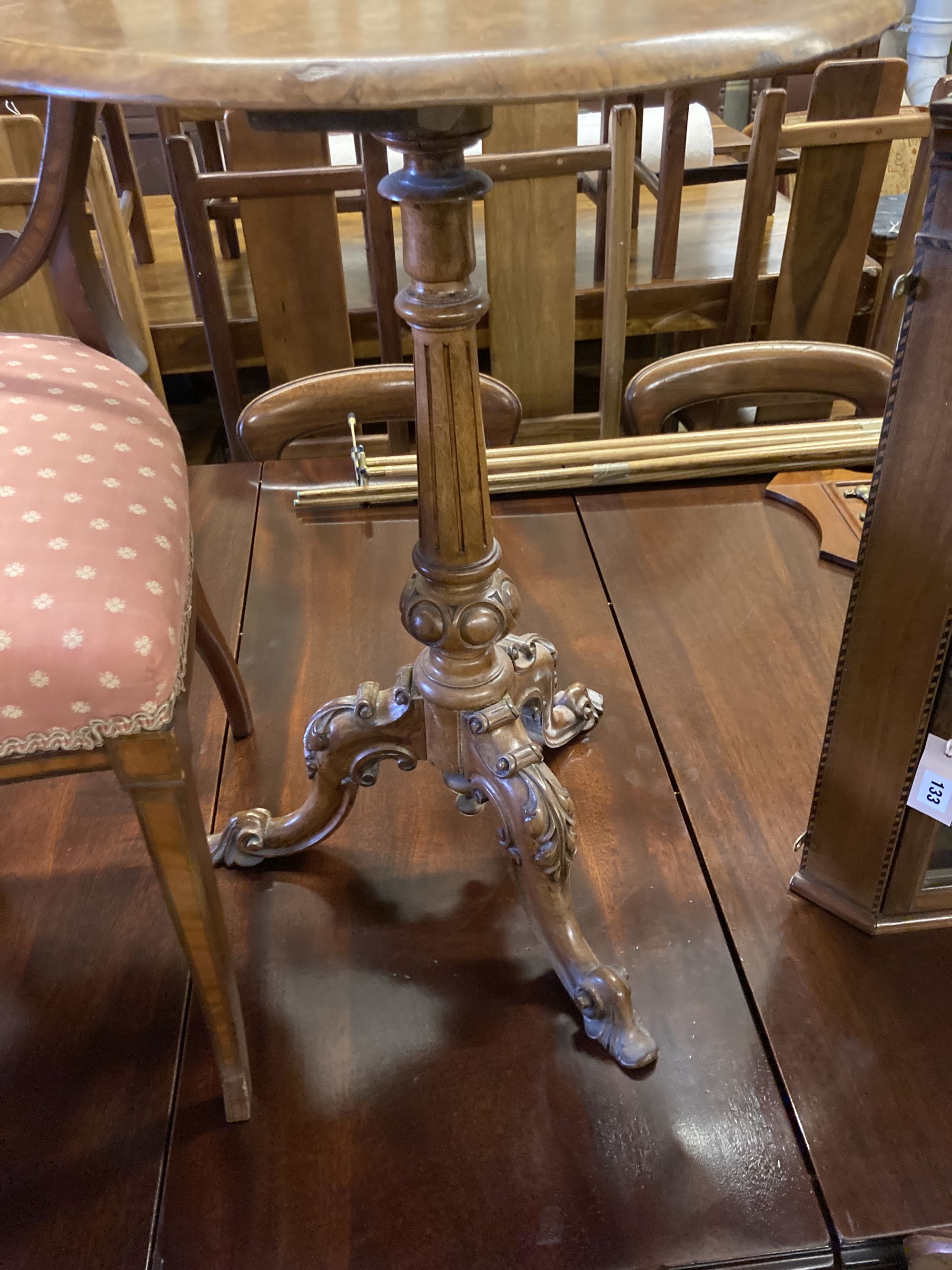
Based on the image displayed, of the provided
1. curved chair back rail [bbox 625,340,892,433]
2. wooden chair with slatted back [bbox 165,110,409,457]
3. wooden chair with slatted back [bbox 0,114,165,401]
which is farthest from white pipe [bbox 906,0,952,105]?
wooden chair with slatted back [bbox 0,114,165,401]

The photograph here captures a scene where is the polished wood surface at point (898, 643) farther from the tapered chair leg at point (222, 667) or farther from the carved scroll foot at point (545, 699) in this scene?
the tapered chair leg at point (222, 667)

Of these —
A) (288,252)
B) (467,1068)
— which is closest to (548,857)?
(467,1068)

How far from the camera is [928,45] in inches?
129

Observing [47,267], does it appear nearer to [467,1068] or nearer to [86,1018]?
[86,1018]

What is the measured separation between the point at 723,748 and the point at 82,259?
0.76m

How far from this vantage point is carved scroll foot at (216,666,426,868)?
867mm

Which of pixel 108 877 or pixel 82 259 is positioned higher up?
pixel 82 259

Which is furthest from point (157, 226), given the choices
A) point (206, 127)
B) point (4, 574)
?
point (4, 574)

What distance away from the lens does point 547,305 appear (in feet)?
5.31

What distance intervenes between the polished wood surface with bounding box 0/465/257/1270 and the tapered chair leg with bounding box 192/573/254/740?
0.10 ft

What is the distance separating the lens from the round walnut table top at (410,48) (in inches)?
16.5

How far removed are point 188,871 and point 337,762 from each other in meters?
0.24

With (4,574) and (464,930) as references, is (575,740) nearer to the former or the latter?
(464,930)

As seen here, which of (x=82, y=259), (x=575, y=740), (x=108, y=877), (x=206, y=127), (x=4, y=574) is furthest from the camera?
(x=206, y=127)
